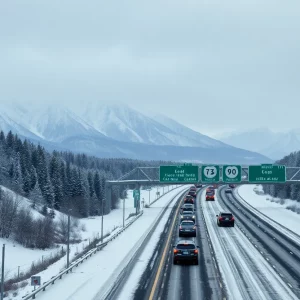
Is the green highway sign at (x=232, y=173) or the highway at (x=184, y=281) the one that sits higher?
the green highway sign at (x=232, y=173)

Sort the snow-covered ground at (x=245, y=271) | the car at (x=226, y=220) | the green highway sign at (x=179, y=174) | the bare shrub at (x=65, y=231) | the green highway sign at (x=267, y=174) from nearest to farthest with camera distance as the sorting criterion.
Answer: the snow-covered ground at (x=245, y=271) → the car at (x=226, y=220) → the bare shrub at (x=65, y=231) → the green highway sign at (x=179, y=174) → the green highway sign at (x=267, y=174)

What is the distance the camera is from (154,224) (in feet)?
211

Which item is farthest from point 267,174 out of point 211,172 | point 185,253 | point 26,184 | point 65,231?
point 185,253

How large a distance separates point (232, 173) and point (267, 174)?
5.49 meters

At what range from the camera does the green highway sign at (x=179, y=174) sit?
81.6 meters

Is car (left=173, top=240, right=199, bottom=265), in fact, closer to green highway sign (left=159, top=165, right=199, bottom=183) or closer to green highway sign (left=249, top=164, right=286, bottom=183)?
green highway sign (left=159, top=165, right=199, bottom=183)

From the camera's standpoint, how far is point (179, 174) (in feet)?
269

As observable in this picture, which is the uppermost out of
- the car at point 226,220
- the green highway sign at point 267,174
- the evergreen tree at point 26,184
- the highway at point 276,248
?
the green highway sign at point 267,174

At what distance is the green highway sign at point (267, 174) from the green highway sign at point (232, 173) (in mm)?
2187

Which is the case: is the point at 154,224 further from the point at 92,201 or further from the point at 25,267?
the point at 92,201

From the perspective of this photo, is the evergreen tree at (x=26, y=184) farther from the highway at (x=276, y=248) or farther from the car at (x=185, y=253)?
the car at (x=185, y=253)

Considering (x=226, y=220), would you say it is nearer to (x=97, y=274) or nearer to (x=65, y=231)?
(x=65, y=231)

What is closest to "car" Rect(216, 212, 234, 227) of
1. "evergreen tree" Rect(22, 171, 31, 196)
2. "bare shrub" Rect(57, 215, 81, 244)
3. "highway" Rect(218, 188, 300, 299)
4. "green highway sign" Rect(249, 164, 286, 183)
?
"highway" Rect(218, 188, 300, 299)

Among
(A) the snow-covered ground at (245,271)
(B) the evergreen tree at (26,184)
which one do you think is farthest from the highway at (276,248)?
(B) the evergreen tree at (26,184)
